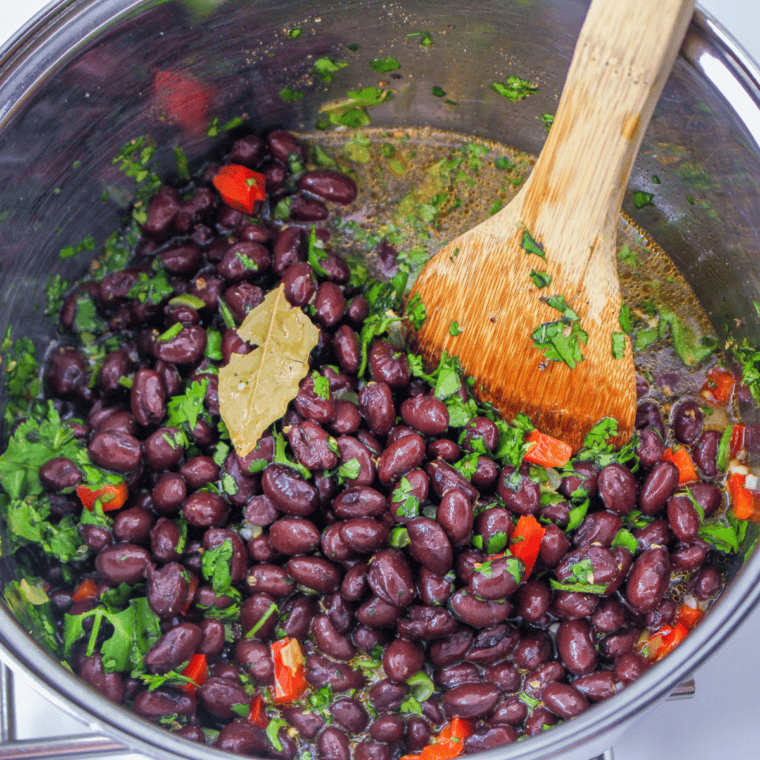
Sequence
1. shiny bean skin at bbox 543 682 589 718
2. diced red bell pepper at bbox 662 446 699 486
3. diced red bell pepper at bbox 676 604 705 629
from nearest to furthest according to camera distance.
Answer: shiny bean skin at bbox 543 682 589 718 → diced red bell pepper at bbox 676 604 705 629 → diced red bell pepper at bbox 662 446 699 486

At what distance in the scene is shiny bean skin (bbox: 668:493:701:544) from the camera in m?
1.48

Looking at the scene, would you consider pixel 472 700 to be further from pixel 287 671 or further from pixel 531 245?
pixel 531 245

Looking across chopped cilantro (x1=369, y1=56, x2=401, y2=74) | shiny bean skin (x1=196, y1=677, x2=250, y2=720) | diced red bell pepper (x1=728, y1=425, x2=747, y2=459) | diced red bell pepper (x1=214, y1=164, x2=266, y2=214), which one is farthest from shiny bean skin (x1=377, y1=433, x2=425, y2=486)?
chopped cilantro (x1=369, y1=56, x2=401, y2=74)

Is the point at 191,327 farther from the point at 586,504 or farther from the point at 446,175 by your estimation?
the point at 586,504

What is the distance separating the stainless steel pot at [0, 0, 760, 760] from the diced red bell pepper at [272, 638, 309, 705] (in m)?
0.40

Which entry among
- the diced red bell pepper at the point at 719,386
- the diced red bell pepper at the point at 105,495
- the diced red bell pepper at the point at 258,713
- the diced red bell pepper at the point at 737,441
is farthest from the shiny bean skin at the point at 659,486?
the diced red bell pepper at the point at 105,495

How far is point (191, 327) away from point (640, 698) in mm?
1279

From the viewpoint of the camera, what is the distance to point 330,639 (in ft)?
4.89

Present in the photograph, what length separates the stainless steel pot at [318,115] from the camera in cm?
117

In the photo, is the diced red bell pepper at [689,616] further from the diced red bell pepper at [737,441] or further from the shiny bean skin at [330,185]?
the shiny bean skin at [330,185]

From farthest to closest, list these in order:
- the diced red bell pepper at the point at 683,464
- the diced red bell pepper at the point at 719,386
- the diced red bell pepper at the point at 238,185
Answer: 1. the diced red bell pepper at the point at 238,185
2. the diced red bell pepper at the point at 719,386
3. the diced red bell pepper at the point at 683,464

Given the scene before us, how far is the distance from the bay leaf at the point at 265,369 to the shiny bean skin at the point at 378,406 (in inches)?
6.3

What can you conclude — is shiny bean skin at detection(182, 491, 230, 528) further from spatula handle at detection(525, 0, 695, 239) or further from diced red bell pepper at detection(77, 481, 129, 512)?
spatula handle at detection(525, 0, 695, 239)

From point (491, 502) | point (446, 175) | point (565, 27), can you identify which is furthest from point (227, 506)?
point (565, 27)
